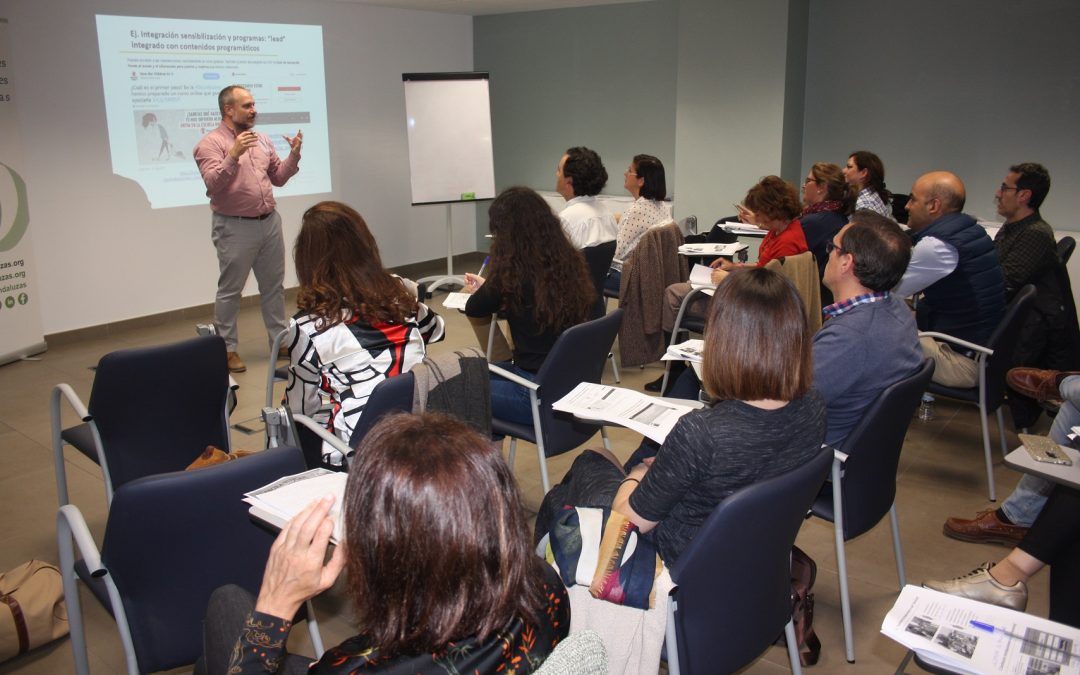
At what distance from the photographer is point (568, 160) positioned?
4695 mm

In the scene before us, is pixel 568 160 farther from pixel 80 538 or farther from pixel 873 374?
pixel 80 538

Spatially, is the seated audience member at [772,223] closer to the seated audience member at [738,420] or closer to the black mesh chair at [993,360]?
the black mesh chair at [993,360]

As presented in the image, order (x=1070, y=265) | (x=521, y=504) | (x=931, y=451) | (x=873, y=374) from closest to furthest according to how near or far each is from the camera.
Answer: (x=521, y=504) → (x=873, y=374) → (x=931, y=451) → (x=1070, y=265)

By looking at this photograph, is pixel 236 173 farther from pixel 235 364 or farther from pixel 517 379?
pixel 517 379

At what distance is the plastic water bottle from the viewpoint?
4160mm

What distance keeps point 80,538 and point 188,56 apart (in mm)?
5011

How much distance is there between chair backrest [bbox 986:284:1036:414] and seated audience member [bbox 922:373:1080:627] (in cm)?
96

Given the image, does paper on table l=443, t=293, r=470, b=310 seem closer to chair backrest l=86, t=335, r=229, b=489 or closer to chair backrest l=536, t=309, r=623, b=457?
chair backrest l=536, t=309, r=623, b=457

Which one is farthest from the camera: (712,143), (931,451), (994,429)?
(712,143)

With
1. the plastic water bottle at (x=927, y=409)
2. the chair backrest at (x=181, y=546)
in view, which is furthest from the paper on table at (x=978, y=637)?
the plastic water bottle at (x=927, y=409)

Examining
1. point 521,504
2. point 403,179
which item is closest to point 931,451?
point 521,504

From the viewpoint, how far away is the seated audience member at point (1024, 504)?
9.09 feet

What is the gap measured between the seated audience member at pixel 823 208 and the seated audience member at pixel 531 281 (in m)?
1.48

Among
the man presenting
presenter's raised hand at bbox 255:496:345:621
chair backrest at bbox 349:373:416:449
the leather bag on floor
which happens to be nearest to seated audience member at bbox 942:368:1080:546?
chair backrest at bbox 349:373:416:449
